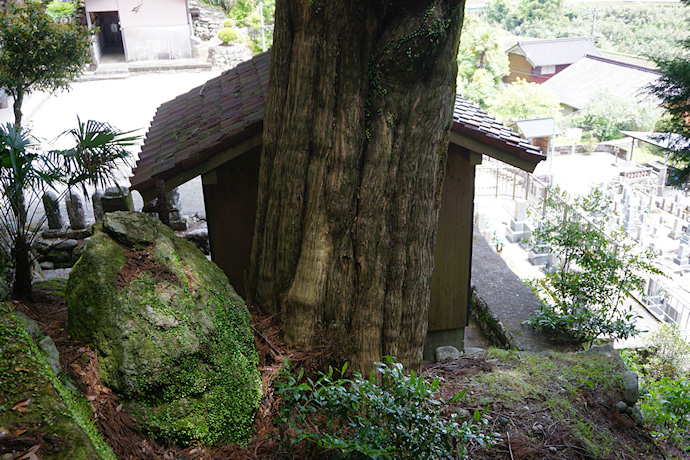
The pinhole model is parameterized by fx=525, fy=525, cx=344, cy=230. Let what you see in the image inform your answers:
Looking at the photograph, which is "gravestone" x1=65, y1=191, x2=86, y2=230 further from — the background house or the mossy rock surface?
the background house

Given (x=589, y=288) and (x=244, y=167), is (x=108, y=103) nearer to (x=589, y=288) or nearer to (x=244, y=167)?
(x=244, y=167)

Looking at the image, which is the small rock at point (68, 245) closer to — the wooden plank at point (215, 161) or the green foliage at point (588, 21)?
the wooden plank at point (215, 161)

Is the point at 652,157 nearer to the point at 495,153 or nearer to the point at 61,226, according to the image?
the point at 495,153

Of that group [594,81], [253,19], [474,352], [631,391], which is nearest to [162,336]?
[631,391]

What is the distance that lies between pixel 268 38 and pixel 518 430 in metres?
28.2

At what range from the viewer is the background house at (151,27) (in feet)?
89.6

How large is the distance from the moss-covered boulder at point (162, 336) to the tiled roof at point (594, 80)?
1312 inches

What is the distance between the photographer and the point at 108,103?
23.9m

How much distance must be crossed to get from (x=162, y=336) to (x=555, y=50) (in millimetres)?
43418

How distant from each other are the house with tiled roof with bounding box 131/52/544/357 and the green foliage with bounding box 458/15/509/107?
25.6 m

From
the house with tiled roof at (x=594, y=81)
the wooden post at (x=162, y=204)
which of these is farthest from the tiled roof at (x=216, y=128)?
the house with tiled roof at (x=594, y=81)

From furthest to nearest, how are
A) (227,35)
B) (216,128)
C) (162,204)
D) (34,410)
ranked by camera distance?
Result: (227,35), (216,128), (162,204), (34,410)

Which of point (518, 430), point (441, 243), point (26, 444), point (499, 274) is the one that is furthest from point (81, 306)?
point (499, 274)

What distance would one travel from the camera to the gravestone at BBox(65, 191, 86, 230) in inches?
374
